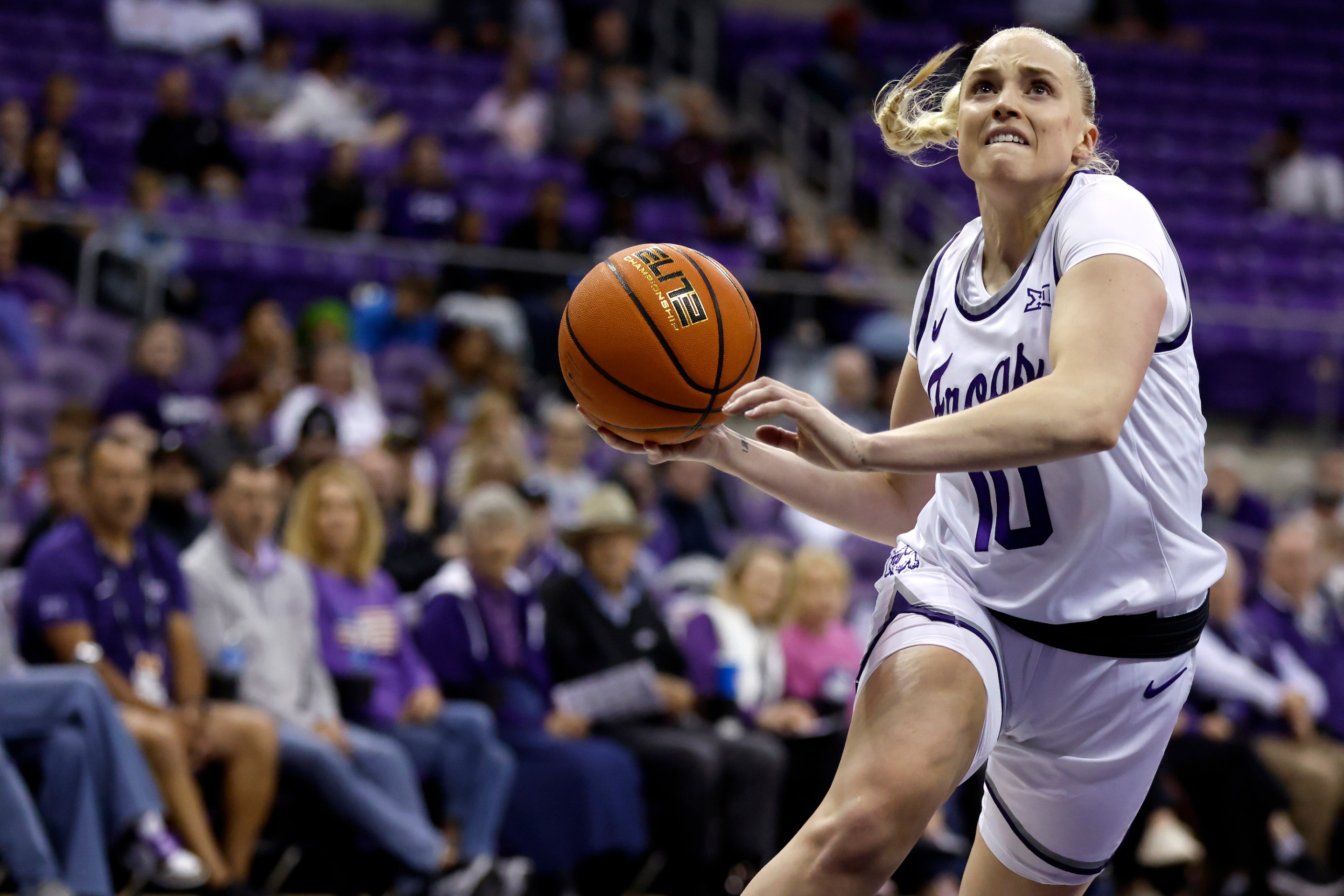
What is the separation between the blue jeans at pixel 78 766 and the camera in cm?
489

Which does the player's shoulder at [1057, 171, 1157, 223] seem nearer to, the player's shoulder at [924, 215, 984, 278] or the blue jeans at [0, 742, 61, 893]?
the player's shoulder at [924, 215, 984, 278]

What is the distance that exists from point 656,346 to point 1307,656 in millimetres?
6196

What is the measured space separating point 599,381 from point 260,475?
3282mm

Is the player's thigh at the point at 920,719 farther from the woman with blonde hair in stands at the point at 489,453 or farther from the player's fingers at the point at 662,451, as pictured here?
the woman with blonde hair in stands at the point at 489,453

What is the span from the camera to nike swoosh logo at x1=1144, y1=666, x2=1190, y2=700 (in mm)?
2781

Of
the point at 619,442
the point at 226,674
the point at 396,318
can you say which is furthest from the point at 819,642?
the point at 619,442

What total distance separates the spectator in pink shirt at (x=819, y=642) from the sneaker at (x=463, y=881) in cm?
178

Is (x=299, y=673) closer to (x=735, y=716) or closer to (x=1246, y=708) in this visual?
(x=735, y=716)

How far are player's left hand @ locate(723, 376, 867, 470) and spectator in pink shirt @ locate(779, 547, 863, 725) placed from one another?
4.57 m

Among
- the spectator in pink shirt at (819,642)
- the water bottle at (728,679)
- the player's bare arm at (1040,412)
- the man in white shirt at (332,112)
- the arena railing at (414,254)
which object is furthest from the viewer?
the man in white shirt at (332,112)

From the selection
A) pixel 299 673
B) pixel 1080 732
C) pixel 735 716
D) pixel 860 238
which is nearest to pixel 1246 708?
pixel 735 716

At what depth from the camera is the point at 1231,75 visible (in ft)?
50.8

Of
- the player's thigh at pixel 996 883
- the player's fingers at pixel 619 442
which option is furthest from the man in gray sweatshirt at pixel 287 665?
the player's thigh at pixel 996 883

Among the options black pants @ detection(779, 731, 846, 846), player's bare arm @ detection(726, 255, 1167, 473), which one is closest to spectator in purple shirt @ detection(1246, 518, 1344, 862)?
black pants @ detection(779, 731, 846, 846)
